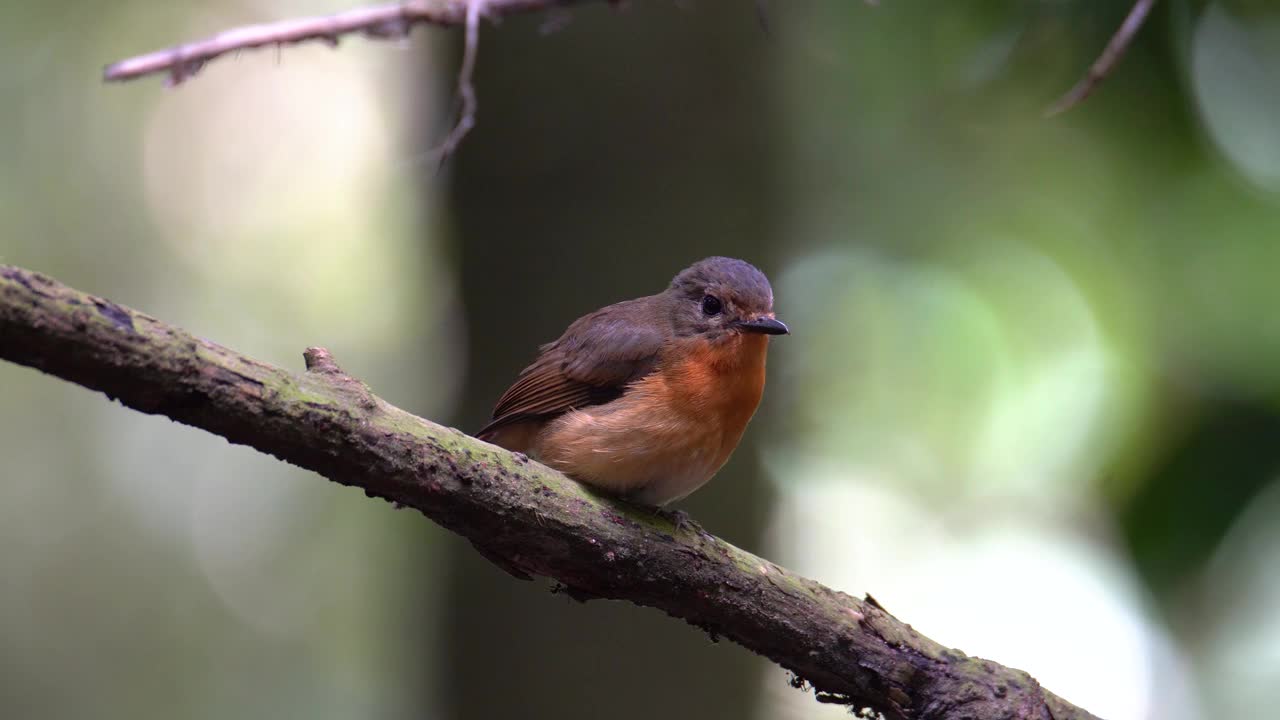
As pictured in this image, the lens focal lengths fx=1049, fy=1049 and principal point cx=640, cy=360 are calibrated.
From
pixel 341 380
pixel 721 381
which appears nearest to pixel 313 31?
pixel 341 380

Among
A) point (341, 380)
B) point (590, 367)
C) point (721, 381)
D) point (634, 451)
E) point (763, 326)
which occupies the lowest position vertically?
point (341, 380)

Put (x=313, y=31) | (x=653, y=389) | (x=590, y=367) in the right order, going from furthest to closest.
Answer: (x=590, y=367) → (x=653, y=389) → (x=313, y=31)

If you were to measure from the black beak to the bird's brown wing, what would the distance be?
0.31 m

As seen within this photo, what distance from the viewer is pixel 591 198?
5297 millimetres

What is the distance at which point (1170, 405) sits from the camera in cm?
617

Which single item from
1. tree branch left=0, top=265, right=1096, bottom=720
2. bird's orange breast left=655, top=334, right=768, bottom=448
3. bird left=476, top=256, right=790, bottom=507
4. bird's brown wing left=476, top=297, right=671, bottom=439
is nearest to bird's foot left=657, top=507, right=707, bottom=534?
tree branch left=0, top=265, right=1096, bottom=720

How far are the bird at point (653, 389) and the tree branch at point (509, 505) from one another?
32cm

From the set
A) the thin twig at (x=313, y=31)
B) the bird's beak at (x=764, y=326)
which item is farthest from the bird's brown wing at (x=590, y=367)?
the thin twig at (x=313, y=31)

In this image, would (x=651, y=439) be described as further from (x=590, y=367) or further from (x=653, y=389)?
(x=590, y=367)

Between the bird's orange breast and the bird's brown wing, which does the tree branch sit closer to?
the bird's orange breast

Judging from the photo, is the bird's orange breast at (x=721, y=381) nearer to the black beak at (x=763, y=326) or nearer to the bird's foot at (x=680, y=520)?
the black beak at (x=763, y=326)

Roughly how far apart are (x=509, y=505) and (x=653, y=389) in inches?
45.6

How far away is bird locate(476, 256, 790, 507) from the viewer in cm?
368

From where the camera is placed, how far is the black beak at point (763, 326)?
3941mm
